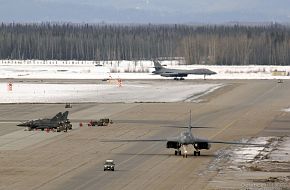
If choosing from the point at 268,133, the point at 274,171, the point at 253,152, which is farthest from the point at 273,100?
the point at 274,171

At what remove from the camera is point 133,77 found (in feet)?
587

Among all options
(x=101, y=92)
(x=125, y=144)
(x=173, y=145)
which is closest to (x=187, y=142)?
(x=173, y=145)

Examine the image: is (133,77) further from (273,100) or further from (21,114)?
(21,114)

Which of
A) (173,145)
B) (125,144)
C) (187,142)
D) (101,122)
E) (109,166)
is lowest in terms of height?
(125,144)

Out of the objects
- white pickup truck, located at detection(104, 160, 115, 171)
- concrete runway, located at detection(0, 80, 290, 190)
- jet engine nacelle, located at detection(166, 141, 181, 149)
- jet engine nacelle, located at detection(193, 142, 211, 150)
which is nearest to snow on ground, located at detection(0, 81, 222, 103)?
concrete runway, located at detection(0, 80, 290, 190)

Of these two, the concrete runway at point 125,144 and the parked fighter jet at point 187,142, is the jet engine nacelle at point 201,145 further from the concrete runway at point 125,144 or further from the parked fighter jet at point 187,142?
the concrete runway at point 125,144

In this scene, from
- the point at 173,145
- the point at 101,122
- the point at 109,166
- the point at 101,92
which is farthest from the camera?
the point at 101,92

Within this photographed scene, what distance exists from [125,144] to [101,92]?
190 ft

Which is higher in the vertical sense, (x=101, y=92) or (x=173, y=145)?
(x=173, y=145)

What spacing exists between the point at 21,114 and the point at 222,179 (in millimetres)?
46335

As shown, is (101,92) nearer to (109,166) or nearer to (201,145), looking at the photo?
(201,145)

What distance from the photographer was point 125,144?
263 ft

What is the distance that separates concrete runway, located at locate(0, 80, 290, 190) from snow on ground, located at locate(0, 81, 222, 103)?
6.28 metres

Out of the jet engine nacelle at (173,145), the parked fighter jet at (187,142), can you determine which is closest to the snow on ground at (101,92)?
the parked fighter jet at (187,142)
